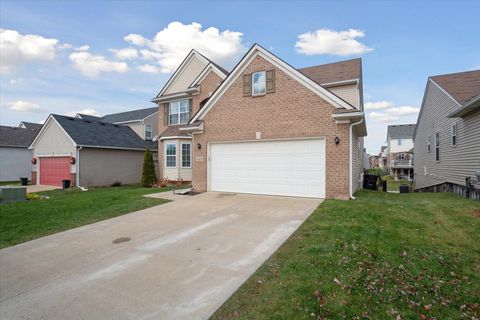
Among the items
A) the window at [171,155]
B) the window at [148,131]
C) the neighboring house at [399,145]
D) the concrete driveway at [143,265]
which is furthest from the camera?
the neighboring house at [399,145]

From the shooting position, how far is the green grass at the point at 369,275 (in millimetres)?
2945

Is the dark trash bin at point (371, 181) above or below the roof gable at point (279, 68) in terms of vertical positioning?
below

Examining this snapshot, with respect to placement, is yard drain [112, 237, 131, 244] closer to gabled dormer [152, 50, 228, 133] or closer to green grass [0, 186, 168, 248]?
green grass [0, 186, 168, 248]

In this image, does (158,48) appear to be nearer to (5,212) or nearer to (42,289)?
(5,212)

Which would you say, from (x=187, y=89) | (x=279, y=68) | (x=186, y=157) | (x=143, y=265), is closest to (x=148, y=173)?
(x=186, y=157)

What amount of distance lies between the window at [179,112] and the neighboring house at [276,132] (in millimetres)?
6885

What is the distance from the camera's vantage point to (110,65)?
20953mm

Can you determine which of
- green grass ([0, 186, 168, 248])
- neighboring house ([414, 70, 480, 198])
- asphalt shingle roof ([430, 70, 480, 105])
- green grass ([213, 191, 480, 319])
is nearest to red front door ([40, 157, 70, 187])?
green grass ([0, 186, 168, 248])

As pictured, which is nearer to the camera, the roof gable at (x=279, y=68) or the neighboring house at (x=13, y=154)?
the roof gable at (x=279, y=68)

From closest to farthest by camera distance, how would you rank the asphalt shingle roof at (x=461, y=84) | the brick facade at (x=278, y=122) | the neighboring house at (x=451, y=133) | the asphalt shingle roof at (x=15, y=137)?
the brick facade at (x=278, y=122), the neighboring house at (x=451, y=133), the asphalt shingle roof at (x=461, y=84), the asphalt shingle roof at (x=15, y=137)

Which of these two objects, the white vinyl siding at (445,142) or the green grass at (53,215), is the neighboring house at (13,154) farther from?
the white vinyl siding at (445,142)

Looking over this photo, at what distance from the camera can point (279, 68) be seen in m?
10.9

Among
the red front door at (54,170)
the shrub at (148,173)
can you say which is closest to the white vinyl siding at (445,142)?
the shrub at (148,173)

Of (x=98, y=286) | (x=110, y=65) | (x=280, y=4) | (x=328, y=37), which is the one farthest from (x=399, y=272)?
(x=110, y=65)
